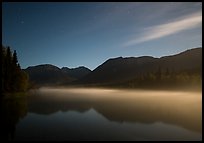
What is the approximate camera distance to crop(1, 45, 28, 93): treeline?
6194 centimetres

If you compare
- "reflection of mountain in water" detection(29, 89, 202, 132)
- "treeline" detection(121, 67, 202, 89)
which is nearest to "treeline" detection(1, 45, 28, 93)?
"reflection of mountain in water" detection(29, 89, 202, 132)

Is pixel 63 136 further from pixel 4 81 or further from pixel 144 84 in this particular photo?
pixel 144 84

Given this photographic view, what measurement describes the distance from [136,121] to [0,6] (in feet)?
74.0

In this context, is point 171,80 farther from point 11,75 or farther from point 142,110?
point 142,110

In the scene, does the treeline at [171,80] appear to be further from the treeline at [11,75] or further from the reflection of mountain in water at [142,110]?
the treeline at [11,75]

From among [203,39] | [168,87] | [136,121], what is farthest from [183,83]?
[203,39]

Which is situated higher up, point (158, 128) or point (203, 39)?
point (203, 39)

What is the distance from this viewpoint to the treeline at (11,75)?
61.9m

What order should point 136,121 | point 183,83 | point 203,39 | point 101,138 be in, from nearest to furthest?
point 203,39 < point 101,138 < point 136,121 < point 183,83

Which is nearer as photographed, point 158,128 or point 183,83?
point 158,128

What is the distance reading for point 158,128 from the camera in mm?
24312

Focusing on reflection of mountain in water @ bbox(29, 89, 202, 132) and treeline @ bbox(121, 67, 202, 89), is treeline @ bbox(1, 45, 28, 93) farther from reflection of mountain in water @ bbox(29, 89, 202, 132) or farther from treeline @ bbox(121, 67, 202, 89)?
treeline @ bbox(121, 67, 202, 89)

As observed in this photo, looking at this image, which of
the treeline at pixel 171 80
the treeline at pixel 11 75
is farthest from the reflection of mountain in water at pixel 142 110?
the treeline at pixel 171 80

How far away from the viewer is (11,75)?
64125 millimetres
